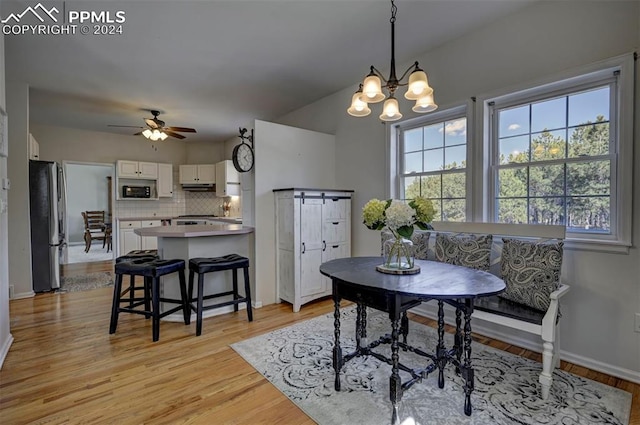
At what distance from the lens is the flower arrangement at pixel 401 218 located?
1909 millimetres

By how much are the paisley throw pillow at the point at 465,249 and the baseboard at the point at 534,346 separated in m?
0.66

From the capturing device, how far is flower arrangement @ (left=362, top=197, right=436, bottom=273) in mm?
1909

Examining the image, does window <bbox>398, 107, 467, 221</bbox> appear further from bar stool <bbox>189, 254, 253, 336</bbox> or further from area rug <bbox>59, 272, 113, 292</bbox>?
area rug <bbox>59, 272, 113, 292</bbox>

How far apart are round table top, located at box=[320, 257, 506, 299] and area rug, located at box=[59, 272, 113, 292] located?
424 centimetres

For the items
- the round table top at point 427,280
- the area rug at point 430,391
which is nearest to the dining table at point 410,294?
the round table top at point 427,280

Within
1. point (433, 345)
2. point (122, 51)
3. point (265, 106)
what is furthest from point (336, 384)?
point (265, 106)

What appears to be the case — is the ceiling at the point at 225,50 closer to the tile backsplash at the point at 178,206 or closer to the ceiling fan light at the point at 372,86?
the ceiling fan light at the point at 372,86

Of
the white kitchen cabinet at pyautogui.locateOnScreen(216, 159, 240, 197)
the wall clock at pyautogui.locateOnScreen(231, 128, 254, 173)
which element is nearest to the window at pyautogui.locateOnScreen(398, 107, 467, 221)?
the wall clock at pyautogui.locateOnScreen(231, 128, 254, 173)

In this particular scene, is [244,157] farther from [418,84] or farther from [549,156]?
[549,156]

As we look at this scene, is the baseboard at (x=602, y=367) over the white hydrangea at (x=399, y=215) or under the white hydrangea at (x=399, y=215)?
under

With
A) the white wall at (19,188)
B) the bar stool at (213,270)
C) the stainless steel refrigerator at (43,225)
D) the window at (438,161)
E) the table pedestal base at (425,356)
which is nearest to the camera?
the table pedestal base at (425,356)

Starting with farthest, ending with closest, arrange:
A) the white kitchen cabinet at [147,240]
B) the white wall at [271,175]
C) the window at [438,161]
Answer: the white kitchen cabinet at [147,240] → the white wall at [271,175] → the window at [438,161]

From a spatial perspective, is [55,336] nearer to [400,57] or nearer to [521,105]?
[400,57]

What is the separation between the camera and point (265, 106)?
494cm
